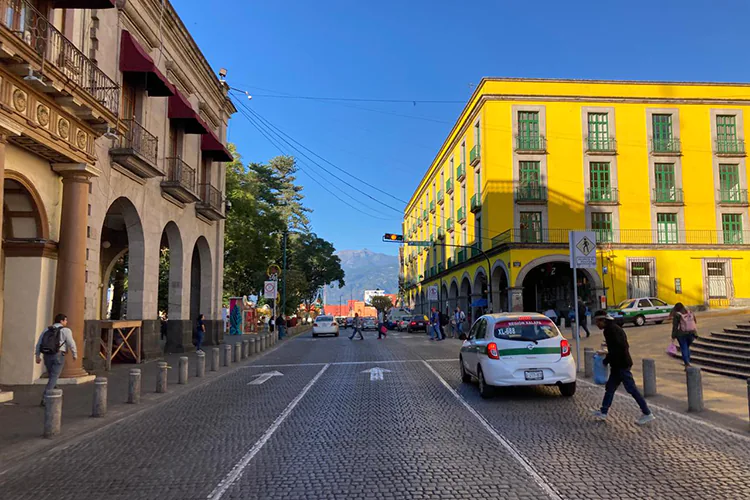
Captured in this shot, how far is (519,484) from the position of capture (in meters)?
5.39

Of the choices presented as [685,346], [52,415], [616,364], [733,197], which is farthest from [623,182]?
[52,415]

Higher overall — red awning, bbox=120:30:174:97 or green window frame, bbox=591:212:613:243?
red awning, bbox=120:30:174:97

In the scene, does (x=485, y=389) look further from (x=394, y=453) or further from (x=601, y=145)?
(x=601, y=145)

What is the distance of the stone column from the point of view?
13.4m

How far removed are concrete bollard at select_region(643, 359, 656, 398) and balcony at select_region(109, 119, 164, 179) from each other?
1437cm

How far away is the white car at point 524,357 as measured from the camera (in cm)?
1009

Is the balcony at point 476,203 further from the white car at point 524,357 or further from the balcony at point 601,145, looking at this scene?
the white car at point 524,357

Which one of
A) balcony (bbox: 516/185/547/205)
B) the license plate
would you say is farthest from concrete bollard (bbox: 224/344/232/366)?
balcony (bbox: 516/185/547/205)

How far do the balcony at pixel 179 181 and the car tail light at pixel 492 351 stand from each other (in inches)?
573

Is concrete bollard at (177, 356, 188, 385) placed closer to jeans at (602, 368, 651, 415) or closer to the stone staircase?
jeans at (602, 368, 651, 415)

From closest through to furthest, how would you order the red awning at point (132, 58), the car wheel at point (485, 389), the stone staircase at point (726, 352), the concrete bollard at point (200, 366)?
the car wheel at point (485, 389) < the stone staircase at point (726, 352) < the concrete bollard at point (200, 366) < the red awning at point (132, 58)

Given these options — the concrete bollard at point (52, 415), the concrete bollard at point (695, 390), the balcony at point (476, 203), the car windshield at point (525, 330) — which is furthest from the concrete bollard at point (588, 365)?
the balcony at point (476, 203)

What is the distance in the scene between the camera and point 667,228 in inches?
1507

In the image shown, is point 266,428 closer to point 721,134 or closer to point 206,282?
point 206,282
